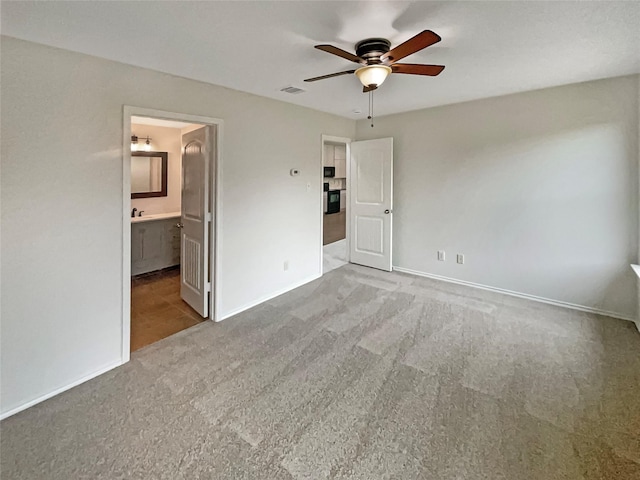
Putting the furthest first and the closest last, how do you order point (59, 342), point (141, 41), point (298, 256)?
point (298, 256) < point (59, 342) < point (141, 41)

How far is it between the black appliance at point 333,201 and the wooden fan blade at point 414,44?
811cm

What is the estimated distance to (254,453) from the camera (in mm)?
1696

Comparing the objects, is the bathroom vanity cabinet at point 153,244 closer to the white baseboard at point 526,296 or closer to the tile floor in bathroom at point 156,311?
the tile floor in bathroom at point 156,311

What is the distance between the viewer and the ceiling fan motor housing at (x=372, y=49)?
2.11 metres

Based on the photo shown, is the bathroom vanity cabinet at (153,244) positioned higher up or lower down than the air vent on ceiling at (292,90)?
lower down

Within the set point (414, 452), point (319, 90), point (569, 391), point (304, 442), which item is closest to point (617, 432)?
point (569, 391)

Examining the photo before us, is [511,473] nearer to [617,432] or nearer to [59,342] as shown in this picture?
[617,432]

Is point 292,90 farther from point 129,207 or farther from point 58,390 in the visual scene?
point 58,390

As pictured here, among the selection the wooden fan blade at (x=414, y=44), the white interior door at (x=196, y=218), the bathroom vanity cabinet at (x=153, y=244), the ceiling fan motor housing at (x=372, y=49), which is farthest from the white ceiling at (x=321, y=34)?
the bathroom vanity cabinet at (x=153, y=244)

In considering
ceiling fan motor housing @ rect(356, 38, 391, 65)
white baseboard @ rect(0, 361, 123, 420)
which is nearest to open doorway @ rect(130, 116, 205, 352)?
white baseboard @ rect(0, 361, 123, 420)

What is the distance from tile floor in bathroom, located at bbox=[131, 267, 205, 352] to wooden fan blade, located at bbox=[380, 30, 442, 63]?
9.81 ft

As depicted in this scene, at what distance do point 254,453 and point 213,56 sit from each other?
2708 millimetres

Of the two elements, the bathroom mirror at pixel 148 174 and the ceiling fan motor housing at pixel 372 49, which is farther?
the bathroom mirror at pixel 148 174

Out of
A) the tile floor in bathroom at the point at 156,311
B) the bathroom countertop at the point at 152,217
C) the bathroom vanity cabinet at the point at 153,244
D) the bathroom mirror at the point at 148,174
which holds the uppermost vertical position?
→ the bathroom mirror at the point at 148,174
